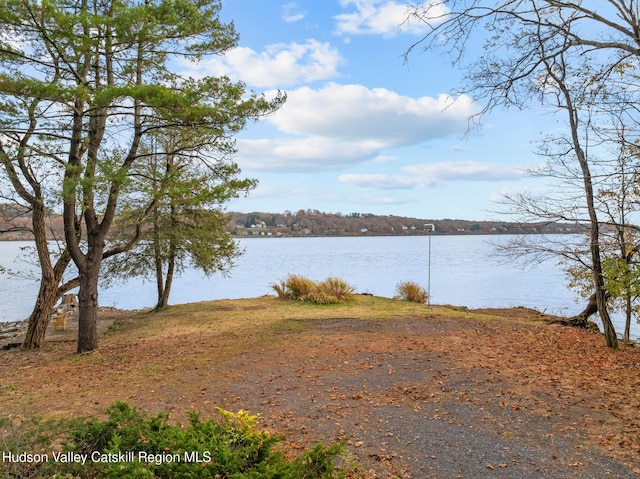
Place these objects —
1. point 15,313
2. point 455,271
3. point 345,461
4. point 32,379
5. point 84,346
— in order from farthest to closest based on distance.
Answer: point 455,271 < point 15,313 < point 84,346 < point 32,379 < point 345,461

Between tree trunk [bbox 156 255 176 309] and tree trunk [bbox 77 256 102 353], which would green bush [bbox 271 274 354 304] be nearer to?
tree trunk [bbox 156 255 176 309]

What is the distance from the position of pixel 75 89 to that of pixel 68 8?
2.02 meters

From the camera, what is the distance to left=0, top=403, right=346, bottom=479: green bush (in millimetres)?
2230

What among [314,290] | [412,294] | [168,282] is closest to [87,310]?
[168,282]

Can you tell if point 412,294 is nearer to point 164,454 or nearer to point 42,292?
point 42,292

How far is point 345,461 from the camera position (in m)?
3.37

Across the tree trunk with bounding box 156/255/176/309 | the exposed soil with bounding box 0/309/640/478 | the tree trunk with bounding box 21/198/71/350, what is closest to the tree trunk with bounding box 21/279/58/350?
the tree trunk with bounding box 21/198/71/350

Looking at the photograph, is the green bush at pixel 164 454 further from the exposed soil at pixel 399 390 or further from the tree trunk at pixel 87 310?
the tree trunk at pixel 87 310

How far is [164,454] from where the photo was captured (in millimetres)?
2420

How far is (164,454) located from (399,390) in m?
3.40

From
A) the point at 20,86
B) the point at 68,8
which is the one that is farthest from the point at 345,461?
the point at 68,8

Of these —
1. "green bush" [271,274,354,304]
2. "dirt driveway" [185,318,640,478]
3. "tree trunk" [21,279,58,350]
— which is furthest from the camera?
"green bush" [271,274,354,304]

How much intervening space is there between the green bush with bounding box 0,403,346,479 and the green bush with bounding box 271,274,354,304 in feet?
35.9

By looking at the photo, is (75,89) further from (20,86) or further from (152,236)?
(152,236)
